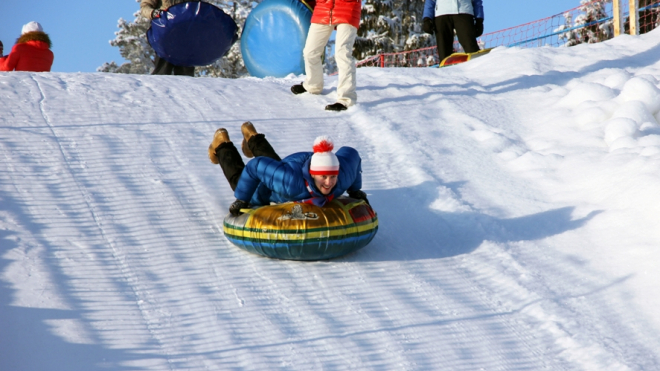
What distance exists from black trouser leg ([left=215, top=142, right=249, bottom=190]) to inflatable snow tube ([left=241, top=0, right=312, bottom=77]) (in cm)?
405

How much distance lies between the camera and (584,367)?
315 centimetres

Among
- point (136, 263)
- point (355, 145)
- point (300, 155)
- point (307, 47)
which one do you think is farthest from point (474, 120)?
point (136, 263)

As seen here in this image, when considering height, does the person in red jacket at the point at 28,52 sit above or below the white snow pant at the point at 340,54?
above

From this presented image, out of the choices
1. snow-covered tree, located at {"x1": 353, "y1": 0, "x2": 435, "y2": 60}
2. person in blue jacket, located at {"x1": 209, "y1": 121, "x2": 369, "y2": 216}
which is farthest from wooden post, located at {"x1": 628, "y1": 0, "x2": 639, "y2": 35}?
snow-covered tree, located at {"x1": 353, "y1": 0, "x2": 435, "y2": 60}

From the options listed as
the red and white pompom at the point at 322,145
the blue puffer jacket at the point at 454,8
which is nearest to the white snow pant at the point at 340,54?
the blue puffer jacket at the point at 454,8

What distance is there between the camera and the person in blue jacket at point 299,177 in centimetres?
390

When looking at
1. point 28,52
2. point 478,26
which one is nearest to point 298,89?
point 478,26

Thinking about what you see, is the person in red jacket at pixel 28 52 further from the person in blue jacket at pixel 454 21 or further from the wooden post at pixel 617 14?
the wooden post at pixel 617 14

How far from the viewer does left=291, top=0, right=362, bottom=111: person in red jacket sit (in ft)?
20.9

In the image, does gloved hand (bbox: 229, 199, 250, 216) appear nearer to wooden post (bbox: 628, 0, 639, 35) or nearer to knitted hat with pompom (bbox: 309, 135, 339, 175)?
knitted hat with pompom (bbox: 309, 135, 339, 175)

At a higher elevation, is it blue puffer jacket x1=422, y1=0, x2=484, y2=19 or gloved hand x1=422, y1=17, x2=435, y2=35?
blue puffer jacket x1=422, y1=0, x2=484, y2=19

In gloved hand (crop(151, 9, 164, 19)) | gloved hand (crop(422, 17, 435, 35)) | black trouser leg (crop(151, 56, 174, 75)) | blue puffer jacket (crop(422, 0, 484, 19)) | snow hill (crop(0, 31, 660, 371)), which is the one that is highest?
gloved hand (crop(151, 9, 164, 19))

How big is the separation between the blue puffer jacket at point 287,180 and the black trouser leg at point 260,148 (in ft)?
1.39

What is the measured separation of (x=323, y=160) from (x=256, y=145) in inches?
37.1
